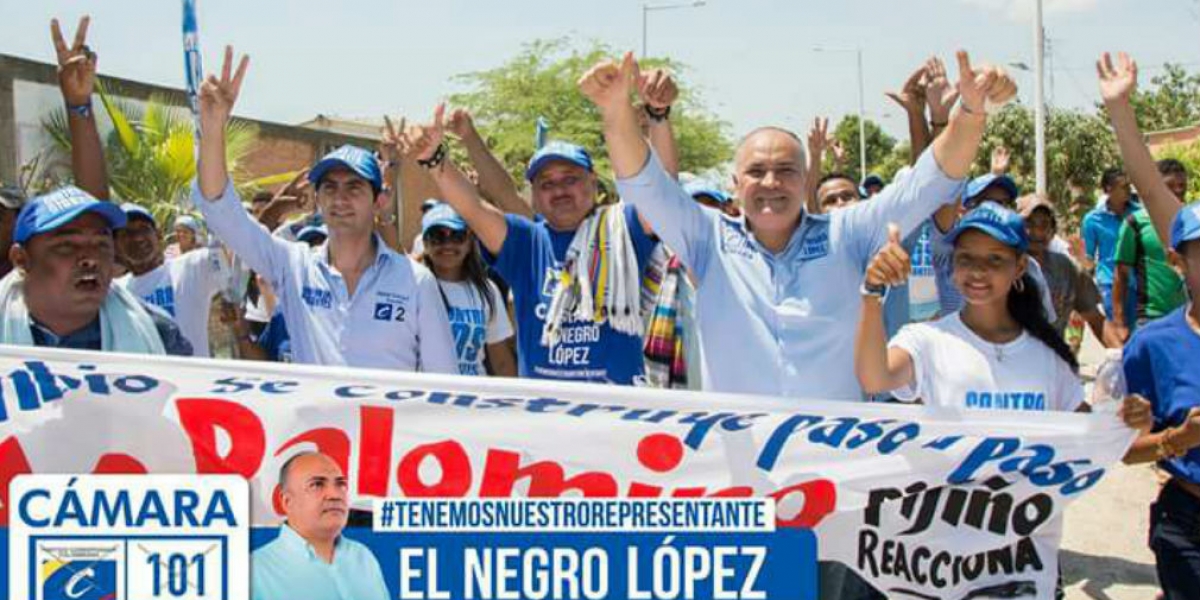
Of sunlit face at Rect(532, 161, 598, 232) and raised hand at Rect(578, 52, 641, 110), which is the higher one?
raised hand at Rect(578, 52, 641, 110)

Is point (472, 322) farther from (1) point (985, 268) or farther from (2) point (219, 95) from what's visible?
(1) point (985, 268)

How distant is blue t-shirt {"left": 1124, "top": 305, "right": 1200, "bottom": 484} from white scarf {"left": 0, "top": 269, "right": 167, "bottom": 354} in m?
2.70

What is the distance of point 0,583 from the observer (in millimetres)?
2553

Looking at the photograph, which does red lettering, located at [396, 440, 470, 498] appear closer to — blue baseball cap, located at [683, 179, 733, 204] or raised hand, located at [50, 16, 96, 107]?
raised hand, located at [50, 16, 96, 107]

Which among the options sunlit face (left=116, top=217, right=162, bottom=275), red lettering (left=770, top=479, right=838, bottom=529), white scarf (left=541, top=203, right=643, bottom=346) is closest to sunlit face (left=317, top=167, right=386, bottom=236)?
white scarf (left=541, top=203, right=643, bottom=346)

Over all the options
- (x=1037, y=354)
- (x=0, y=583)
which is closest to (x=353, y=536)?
(x=0, y=583)

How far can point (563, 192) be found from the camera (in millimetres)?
3938

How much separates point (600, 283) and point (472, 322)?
869 millimetres

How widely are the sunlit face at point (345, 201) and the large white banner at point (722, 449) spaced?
3.24 feet

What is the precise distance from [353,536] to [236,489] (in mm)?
316

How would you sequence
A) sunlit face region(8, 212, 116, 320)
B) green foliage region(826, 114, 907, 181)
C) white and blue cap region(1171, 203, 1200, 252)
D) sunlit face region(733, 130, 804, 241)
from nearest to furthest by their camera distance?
white and blue cap region(1171, 203, 1200, 252), sunlit face region(8, 212, 116, 320), sunlit face region(733, 130, 804, 241), green foliage region(826, 114, 907, 181)

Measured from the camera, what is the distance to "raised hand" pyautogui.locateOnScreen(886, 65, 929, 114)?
150 inches

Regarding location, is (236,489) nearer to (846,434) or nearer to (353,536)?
(353,536)

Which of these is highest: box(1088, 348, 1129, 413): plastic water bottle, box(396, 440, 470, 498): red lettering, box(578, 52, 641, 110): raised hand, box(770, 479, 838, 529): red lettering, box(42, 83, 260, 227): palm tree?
box(42, 83, 260, 227): palm tree
